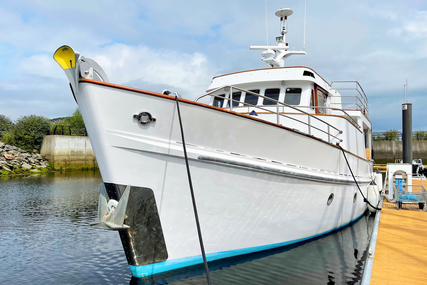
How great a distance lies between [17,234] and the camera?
739 centimetres

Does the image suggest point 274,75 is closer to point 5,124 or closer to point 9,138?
point 9,138

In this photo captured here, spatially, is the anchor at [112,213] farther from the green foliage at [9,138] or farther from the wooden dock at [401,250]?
the green foliage at [9,138]

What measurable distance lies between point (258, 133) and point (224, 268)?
6.84 ft

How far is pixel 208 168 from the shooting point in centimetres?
452

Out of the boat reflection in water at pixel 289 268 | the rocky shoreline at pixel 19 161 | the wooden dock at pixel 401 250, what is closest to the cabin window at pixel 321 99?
the wooden dock at pixel 401 250

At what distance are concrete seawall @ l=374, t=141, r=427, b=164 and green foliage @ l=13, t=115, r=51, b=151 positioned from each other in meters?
31.5

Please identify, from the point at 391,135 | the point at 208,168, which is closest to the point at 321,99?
the point at 208,168

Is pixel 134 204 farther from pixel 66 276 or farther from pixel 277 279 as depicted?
pixel 277 279

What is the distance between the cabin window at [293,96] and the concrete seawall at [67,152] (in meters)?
22.6

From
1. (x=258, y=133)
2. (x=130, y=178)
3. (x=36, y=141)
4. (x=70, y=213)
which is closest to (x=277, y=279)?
(x=258, y=133)

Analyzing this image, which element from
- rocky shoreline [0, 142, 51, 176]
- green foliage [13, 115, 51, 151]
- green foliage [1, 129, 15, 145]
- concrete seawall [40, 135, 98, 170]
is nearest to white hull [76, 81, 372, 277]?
rocky shoreline [0, 142, 51, 176]

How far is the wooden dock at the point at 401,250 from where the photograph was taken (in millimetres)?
4126

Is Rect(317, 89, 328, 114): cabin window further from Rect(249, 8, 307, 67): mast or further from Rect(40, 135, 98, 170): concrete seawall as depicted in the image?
Rect(40, 135, 98, 170): concrete seawall

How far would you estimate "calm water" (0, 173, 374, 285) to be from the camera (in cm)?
475
